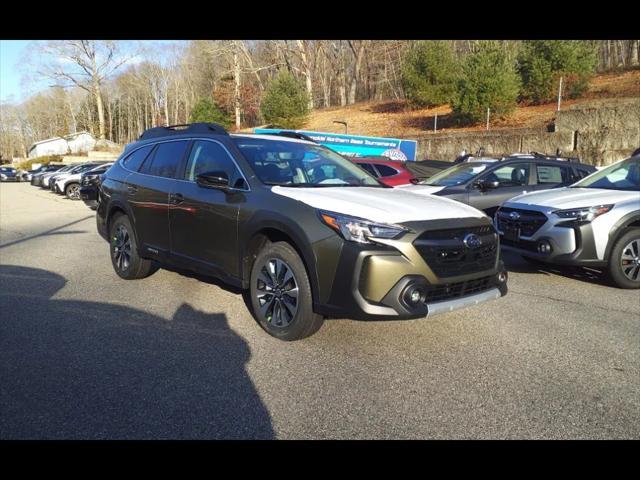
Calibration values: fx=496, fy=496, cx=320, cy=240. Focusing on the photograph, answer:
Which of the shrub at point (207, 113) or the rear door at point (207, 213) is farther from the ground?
the shrub at point (207, 113)

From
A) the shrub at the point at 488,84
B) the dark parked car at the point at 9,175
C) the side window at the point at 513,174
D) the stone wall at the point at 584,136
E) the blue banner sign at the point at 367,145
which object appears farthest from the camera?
the dark parked car at the point at 9,175

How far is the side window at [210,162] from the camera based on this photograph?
4.59 meters

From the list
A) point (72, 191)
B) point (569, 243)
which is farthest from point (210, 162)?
point (72, 191)

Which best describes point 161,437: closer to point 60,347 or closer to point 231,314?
point 60,347

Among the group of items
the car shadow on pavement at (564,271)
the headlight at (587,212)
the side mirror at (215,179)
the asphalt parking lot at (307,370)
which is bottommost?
the car shadow on pavement at (564,271)

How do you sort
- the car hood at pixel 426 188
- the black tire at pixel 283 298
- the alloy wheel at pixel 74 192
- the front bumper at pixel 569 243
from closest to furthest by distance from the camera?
the black tire at pixel 283 298 → the front bumper at pixel 569 243 → the car hood at pixel 426 188 → the alloy wheel at pixel 74 192

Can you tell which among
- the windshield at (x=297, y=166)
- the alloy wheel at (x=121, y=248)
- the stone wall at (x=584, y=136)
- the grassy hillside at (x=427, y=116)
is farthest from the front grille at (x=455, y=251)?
the grassy hillside at (x=427, y=116)

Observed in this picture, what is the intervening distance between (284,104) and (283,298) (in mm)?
32059

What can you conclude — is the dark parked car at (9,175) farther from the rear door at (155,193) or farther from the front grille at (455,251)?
the front grille at (455,251)

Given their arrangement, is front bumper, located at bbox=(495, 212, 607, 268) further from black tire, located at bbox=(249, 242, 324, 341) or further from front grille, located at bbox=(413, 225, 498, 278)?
black tire, located at bbox=(249, 242, 324, 341)

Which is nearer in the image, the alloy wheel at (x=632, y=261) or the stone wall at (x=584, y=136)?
the alloy wheel at (x=632, y=261)

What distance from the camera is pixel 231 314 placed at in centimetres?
491

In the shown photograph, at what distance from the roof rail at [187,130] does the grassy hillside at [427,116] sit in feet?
70.4

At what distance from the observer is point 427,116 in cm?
3291
